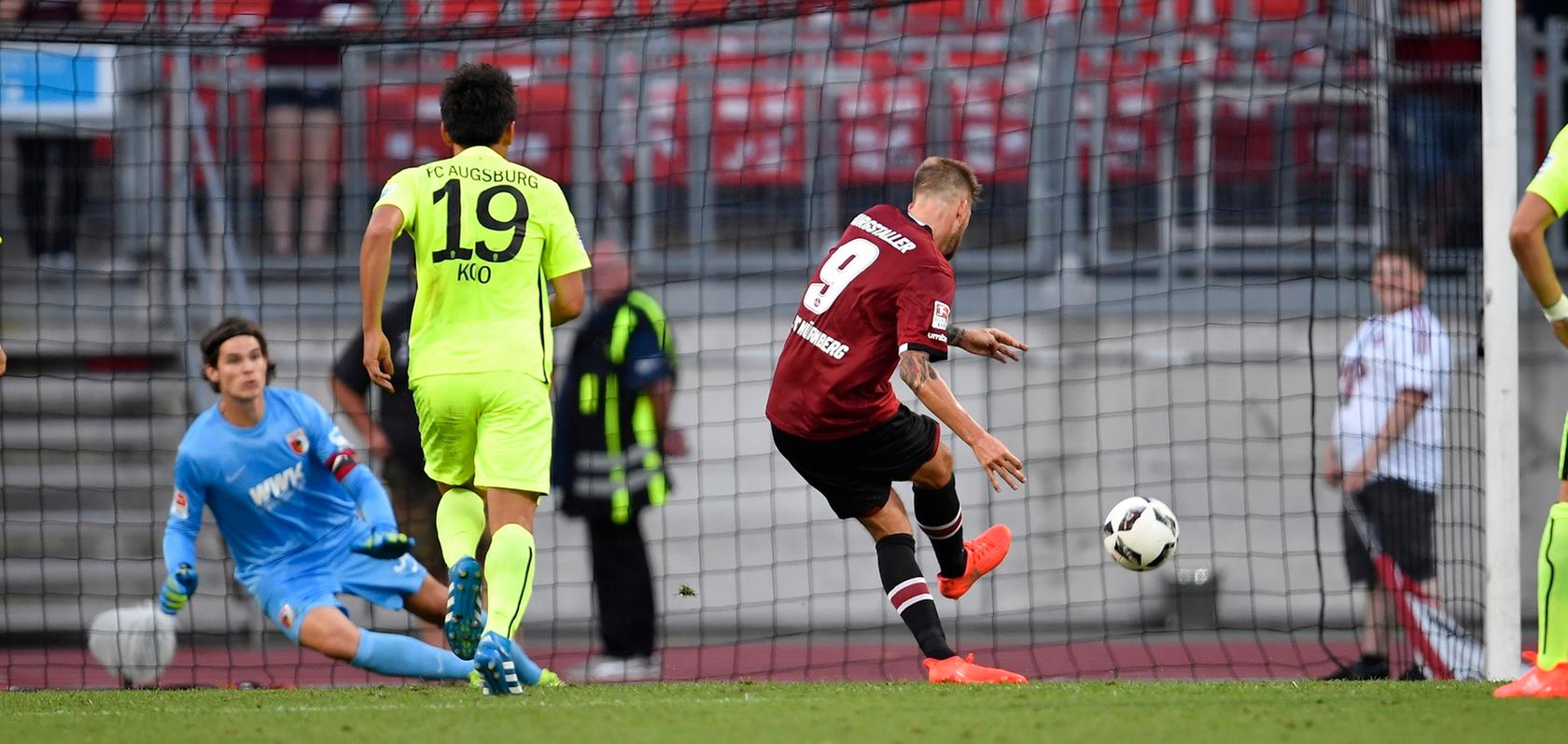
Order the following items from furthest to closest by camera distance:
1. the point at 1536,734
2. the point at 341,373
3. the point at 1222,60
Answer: the point at 1222,60, the point at 341,373, the point at 1536,734

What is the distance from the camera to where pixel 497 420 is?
4.86 meters

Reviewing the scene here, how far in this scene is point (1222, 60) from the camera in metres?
9.66

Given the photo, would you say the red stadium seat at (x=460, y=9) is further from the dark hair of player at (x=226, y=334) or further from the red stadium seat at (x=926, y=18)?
the dark hair of player at (x=226, y=334)

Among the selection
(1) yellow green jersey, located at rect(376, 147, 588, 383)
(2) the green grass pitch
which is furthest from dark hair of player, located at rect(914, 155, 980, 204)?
(2) the green grass pitch

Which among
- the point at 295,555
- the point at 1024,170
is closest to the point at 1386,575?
the point at 1024,170

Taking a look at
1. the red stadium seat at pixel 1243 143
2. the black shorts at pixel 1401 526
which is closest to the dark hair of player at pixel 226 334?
the black shorts at pixel 1401 526

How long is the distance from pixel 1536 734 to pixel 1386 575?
Result: 11.3 feet

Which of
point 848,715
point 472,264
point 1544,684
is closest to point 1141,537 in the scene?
point 1544,684

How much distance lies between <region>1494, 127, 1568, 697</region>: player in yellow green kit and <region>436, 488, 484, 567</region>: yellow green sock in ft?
9.47

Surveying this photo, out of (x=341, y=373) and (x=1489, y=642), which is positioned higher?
(x=341, y=373)

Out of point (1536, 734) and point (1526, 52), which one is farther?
point (1526, 52)

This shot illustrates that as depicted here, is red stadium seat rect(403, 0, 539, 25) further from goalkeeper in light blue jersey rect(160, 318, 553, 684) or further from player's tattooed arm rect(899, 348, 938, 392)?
player's tattooed arm rect(899, 348, 938, 392)

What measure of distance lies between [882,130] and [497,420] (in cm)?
567

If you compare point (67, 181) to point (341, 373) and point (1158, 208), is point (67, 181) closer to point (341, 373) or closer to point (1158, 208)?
point (341, 373)
